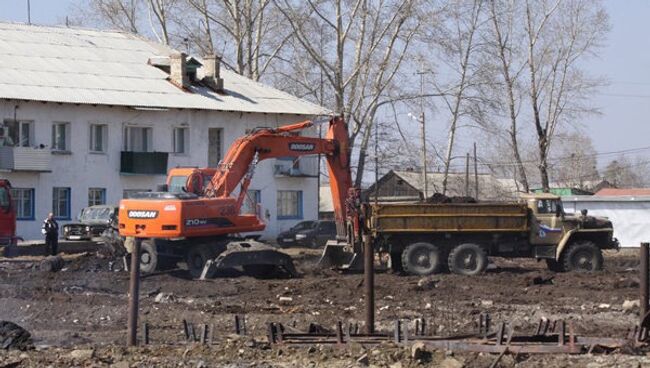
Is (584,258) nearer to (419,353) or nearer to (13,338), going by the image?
(419,353)

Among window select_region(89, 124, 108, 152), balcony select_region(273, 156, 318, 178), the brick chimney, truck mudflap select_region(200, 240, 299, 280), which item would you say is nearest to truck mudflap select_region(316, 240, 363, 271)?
truck mudflap select_region(200, 240, 299, 280)

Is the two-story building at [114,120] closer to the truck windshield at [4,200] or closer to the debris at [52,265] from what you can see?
the truck windshield at [4,200]

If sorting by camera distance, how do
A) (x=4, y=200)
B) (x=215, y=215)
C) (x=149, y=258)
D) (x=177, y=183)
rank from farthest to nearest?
(x=4, y=200), (x=177, y=183), (x=149, y=258), (x=215, y=215)

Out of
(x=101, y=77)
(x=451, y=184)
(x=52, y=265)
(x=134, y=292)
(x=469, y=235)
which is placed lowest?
(x=52, y=265)

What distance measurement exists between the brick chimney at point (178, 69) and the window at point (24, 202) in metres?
8.54

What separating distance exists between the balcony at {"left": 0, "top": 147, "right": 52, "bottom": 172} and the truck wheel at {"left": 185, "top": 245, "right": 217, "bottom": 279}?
19.3m

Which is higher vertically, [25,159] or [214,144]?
[214,144]

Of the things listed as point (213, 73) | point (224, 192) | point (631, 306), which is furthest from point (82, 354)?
point (213, 73)

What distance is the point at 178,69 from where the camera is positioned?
178 feet

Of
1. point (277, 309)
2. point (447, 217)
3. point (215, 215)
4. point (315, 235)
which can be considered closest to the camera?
point (277, 309)

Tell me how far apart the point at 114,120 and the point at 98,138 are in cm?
117

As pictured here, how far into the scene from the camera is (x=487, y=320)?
Result: 1761cm

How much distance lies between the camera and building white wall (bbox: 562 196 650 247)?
53.1m

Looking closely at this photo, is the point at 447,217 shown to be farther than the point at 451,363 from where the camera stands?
Yes
